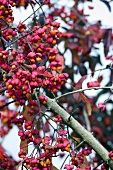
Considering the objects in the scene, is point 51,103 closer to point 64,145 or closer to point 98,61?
point 64,145

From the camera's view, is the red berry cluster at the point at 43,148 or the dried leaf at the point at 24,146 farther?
the dried leaf at the point at 24,146

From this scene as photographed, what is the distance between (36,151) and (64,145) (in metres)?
0.10

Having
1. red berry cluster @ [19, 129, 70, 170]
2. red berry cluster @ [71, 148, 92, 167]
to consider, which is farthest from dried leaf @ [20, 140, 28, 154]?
red berry cluster @ [71, 148, 92, 167]

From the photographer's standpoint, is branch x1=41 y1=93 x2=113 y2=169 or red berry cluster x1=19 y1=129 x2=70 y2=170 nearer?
red berry cluster x1=19 y1=129 x2=70 y2=170

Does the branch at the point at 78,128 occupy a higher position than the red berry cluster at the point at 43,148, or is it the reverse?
the branch at the point at 78,128

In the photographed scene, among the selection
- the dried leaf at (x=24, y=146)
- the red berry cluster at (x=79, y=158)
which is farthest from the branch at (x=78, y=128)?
the dried leaf at (x=24, y=146)

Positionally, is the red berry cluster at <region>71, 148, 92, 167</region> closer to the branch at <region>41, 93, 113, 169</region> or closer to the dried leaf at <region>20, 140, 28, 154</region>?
the branch at <region>41, 93, 113, 169</region>

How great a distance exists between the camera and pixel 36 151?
1463 mm

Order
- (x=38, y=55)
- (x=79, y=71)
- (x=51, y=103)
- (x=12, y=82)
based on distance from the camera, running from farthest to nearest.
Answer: (x=79, y=71) < (x=51, y=103) < (x=38, y=55) < (x=12, y=82)

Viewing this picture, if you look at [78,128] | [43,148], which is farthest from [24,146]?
[78,128]

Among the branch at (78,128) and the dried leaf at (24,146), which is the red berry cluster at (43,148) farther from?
the branch at (78,128)

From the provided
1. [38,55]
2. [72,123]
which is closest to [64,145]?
[72,123]

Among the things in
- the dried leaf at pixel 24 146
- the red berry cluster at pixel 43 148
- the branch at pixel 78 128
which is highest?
the branch at pixel 78 128

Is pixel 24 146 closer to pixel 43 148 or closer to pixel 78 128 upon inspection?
pixel 43 148
